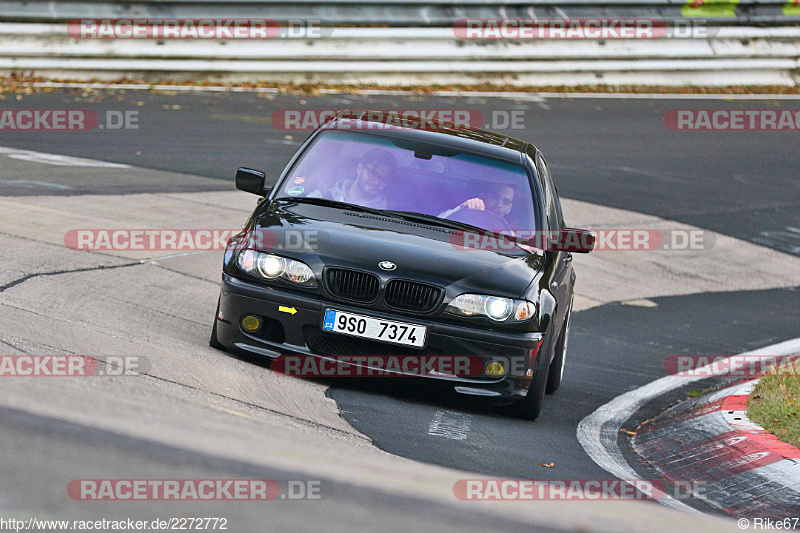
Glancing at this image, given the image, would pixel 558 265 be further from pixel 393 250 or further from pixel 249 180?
pixel 249 180

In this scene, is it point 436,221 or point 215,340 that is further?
point 436,221

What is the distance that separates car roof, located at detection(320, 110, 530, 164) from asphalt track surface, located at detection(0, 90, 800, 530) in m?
1.67

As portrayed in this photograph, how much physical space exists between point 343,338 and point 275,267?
558 mm

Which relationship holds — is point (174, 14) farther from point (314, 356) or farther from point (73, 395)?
point (73, 395)

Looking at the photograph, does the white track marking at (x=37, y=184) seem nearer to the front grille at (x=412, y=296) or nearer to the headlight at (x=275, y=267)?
the headlight at (x=275, y=267)

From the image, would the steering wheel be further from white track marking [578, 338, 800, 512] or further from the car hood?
white track marking [578, 338, 800, 512]

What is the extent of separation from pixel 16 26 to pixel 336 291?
43.4 ft

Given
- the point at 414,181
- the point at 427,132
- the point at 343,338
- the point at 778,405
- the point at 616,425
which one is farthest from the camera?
the point at 427,132

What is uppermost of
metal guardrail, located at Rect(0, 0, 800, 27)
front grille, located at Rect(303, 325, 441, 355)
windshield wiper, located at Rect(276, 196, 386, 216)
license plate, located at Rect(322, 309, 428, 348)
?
metal guardrail, located at Rect(0, 0, 800, 27)

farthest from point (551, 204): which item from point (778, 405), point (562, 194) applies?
point (562, 194)

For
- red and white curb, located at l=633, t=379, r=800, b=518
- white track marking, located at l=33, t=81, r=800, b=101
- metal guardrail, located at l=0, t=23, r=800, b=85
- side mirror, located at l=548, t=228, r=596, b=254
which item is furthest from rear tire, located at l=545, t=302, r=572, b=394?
metal guardrail, located at l=0, t=23, r=800, b=85

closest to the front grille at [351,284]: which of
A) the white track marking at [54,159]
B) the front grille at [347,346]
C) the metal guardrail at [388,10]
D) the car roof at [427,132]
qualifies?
the front grille at [347,346]

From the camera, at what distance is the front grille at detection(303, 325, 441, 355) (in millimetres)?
6172

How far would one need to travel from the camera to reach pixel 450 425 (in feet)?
20.0
